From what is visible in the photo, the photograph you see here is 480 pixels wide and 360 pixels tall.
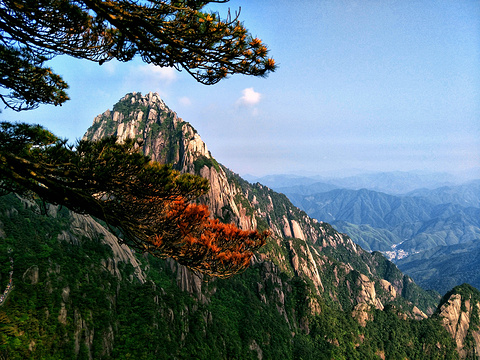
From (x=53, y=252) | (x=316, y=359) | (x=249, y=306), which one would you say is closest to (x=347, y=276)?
(x=316, y=359)

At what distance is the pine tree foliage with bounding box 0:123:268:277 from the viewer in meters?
6.02

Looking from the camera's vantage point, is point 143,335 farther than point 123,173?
Yes

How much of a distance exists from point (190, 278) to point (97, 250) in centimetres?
1958

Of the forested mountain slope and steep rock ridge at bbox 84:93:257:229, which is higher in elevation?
steep rock ridge at bbox 84:93:257:229

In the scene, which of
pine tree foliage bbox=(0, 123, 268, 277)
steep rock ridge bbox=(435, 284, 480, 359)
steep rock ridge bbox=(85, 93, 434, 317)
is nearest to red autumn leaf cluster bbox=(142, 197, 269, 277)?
pine tree foliage bbox=(0, 123, 268, 277)

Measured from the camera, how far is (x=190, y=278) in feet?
154

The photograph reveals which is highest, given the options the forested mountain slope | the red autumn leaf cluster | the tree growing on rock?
the tree growing on rock

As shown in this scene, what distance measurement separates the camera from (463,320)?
297 ft

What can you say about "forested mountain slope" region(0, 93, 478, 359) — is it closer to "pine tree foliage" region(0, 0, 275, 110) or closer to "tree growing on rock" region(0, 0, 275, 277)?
"tree growing on rock" region(0, 0, 275, 277)

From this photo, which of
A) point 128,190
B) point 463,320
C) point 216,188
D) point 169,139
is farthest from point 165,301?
point 463,320

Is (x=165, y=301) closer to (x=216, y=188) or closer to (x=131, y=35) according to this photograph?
(x=131, y=35)

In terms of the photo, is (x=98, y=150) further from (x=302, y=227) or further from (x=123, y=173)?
(x=302, y=227)

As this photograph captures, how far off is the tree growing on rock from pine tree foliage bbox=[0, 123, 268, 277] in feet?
0.08

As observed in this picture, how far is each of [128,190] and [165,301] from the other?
33805 millimetres
